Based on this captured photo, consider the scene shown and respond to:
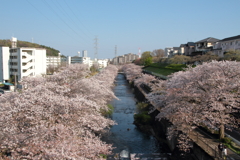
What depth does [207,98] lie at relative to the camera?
10141 mm

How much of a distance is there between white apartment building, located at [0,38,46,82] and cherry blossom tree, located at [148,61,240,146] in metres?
30.9

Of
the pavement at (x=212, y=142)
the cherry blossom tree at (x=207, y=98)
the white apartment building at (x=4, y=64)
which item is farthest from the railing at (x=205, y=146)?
the white apartment building at (x=4, y=64)

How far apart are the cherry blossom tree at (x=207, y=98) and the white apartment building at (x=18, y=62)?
30.9m

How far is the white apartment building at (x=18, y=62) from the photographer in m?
36.4

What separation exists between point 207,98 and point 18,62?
34.8 metres

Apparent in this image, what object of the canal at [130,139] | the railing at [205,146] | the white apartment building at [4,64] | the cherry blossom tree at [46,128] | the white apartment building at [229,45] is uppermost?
the white apartment building at [229,45]

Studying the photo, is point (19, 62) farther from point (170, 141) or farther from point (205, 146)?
point (205, 146)

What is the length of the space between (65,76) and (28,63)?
1082 inches

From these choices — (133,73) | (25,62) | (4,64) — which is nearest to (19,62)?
(25,62)

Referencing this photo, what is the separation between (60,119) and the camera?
329 inches

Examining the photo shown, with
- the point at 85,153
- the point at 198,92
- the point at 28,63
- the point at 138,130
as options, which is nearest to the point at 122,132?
the point at 138,130

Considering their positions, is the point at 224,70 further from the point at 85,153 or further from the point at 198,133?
the point at 85,153

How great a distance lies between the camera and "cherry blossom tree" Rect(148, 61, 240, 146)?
9.90m

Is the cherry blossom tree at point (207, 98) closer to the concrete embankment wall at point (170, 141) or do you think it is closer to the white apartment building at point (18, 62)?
the concrete embankment wall at point (170, 141)
